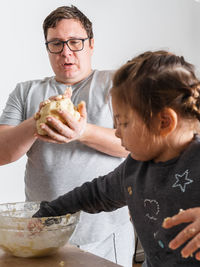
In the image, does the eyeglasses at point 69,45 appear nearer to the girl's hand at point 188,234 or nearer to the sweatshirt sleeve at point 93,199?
the sweatshirt sleeve at point 93,199

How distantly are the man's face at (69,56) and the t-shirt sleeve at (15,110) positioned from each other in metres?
0.16

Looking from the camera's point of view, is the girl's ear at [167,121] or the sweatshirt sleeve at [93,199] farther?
the sweatshirt sleeve at [93,199]

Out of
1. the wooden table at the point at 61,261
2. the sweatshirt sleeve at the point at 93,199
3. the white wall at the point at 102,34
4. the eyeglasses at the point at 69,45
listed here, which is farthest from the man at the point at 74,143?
the white wall at the point at 102,34

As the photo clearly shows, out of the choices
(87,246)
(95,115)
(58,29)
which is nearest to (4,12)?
(58,29)

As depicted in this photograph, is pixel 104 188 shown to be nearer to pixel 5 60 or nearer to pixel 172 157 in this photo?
pixel 172 157

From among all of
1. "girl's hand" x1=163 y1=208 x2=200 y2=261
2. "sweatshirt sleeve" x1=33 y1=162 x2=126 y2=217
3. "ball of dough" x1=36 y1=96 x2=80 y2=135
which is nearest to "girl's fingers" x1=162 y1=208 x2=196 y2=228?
"girl's hand" x1=163 y1=208 x2=200 y2=261

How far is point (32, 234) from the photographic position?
878 mm

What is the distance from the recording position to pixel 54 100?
1.17m

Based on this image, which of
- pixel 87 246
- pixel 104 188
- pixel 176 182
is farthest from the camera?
pixel 87 246

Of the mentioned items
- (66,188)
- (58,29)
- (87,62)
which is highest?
(58,29)

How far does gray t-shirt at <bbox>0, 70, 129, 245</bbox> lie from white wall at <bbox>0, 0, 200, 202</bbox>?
2.85ft

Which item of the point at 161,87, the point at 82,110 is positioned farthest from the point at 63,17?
the point at 161,87

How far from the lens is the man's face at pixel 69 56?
4.28 feet

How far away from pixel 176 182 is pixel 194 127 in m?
0.14
